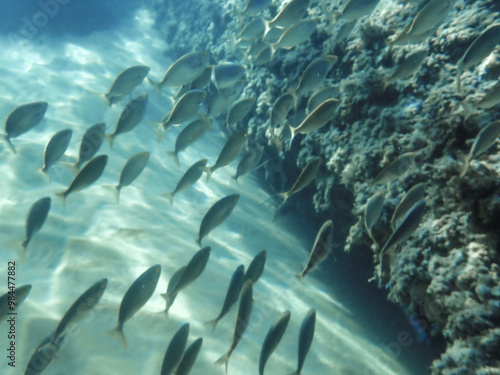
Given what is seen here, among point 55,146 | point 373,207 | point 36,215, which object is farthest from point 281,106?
point 36,215

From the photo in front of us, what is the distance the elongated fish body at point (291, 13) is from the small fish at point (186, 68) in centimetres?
135

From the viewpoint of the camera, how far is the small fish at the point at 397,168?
2819 mm

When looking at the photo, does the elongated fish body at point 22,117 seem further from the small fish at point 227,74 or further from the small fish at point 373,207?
the small fish at point 373,207

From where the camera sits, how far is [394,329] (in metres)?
3.90

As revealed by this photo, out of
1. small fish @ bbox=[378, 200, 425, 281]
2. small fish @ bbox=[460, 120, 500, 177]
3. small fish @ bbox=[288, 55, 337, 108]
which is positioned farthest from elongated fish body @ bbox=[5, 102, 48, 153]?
small fish @ bbox=[460, 120, 500, 177]

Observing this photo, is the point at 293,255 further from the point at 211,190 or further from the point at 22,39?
the point at 22,39

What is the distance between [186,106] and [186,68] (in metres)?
0.65

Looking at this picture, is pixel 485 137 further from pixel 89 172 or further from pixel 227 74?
pixel 89 172

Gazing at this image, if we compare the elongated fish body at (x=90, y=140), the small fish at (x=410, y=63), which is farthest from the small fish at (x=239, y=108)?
the small fish at (x=410, y=63)

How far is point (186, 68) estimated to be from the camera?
4055 millimetres

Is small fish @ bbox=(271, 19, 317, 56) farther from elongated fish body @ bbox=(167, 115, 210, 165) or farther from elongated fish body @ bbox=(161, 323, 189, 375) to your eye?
elongated fish body @ bbox=(161, 323, 189, 375)

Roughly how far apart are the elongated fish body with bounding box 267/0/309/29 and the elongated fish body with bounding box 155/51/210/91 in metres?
1.35

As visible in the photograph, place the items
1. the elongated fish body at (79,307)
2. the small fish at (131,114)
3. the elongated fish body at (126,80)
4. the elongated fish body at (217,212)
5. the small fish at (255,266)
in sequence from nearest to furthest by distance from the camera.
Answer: the elongated fish body at (79,307), the small fish at (255,266), the elongated fish body at (217,212), the small fish at (131,114), the elongated fish body at (126,80)

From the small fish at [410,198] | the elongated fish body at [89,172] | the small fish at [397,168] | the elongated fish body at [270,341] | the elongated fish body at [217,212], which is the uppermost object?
the small fish at [397,168]
